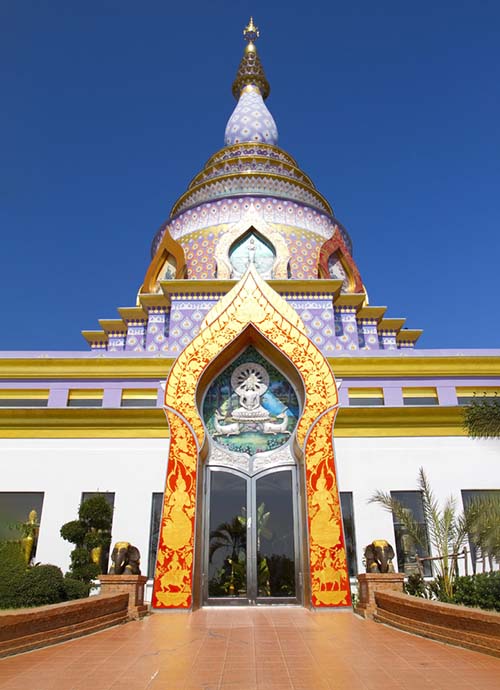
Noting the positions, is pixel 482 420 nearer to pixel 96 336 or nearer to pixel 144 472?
pixel 144 472

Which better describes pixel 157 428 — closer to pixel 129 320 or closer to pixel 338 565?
pixel 338 565

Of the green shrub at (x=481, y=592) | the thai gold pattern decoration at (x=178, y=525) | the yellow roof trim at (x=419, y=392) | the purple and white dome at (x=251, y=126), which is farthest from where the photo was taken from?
the purple and white dome at (x=251, y=126)

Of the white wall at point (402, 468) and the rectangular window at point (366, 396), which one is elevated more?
the rectangular window at point (366, 396)

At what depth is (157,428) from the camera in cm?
1359

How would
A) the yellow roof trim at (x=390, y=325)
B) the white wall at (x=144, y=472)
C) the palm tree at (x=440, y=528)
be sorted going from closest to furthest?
the palm tree at (x=440, y=528)
the white wall at (x=144, y=472)
the yellow roof trim at (x=390, y=325)

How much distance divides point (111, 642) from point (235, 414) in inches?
221

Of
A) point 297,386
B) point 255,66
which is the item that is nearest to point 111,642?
point 297,386

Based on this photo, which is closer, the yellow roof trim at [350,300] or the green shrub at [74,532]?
the green shrub at [74,532]

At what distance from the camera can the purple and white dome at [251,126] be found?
30.4 m

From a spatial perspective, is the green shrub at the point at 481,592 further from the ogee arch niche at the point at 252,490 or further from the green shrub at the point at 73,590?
the green shrub at the point at 73,590

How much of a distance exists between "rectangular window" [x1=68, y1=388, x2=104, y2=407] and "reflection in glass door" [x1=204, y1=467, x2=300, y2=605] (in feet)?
16.5

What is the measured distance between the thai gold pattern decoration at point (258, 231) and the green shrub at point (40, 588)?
14036mm

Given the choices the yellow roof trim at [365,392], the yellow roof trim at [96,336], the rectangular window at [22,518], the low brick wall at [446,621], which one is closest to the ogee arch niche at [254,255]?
the yellow roof trim at [96,336]

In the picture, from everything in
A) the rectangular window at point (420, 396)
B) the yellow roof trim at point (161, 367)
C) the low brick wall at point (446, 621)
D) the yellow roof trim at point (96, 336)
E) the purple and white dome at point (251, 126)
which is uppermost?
the purple and white dome at point (251, 126)
